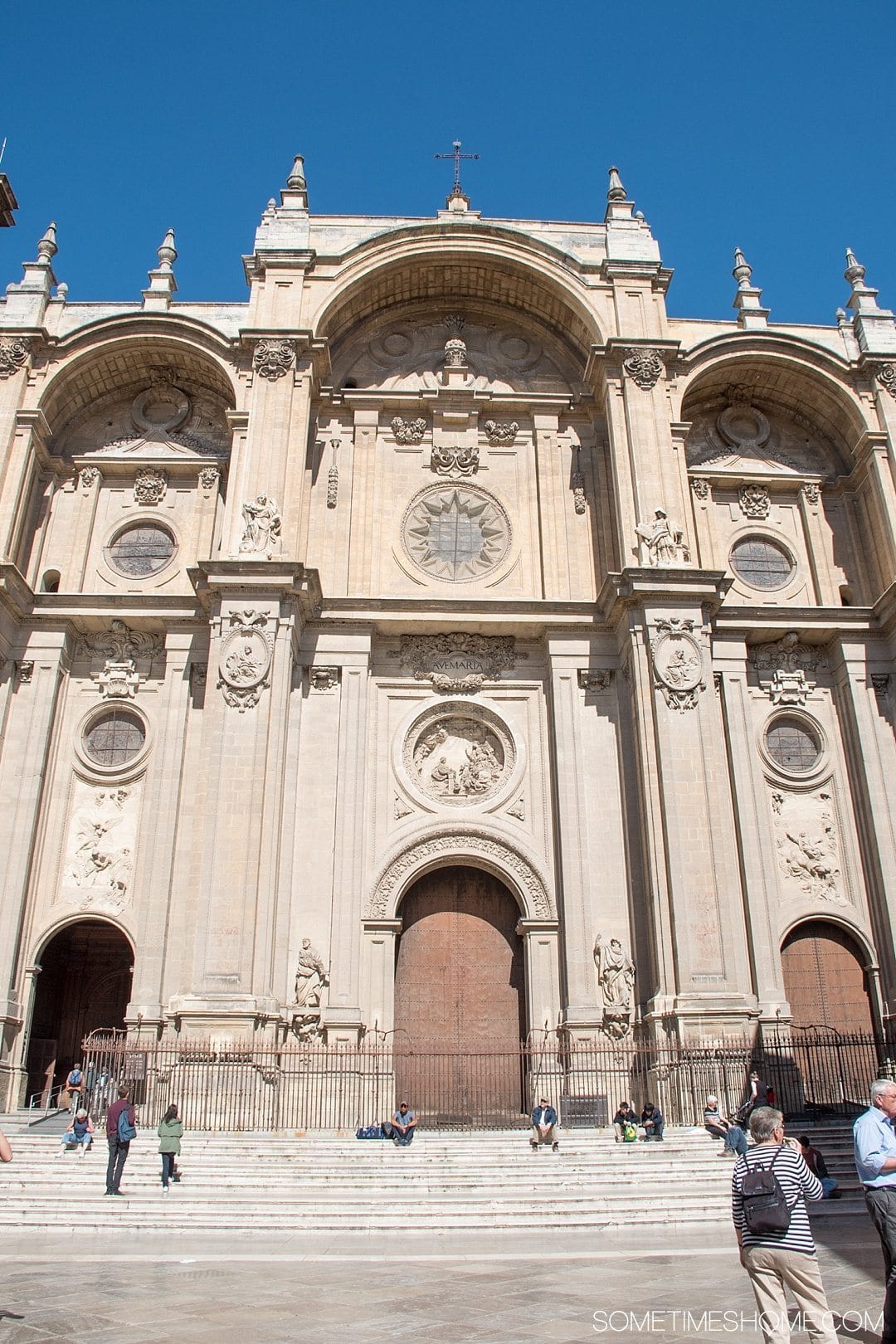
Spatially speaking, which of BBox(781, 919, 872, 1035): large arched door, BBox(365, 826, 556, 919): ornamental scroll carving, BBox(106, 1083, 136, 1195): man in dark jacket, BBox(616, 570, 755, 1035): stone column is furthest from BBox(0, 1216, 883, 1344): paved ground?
BBox(781, 919, 872, 1035): large arched door

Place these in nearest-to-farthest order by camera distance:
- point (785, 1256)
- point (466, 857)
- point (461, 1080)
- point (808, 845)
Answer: point (785, 1256)
point (461, 1080)
point (466, 857)
point (808, 845)

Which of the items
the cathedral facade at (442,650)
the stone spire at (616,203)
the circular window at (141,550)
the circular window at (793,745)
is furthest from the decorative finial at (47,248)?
the circular window at (793,745)

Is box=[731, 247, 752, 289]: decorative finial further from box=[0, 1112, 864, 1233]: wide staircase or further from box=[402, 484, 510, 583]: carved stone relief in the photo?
box=[0, 1112, 864, 1233]: wide staircase

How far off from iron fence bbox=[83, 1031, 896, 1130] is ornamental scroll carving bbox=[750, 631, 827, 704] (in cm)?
712

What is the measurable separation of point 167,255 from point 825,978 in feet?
74.6

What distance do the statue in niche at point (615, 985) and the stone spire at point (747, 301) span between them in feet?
49.7

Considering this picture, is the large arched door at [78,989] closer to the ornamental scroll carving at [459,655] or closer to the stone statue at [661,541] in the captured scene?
the ornamental scroll carving at [459,655]

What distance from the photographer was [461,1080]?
63.9 feet

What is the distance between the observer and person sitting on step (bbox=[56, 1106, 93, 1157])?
14070mm

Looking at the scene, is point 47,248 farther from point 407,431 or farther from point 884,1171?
point 884,1171

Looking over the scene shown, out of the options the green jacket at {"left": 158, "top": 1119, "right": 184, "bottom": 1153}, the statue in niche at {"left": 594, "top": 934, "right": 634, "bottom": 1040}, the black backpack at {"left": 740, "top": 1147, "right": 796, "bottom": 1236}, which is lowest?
the black backpack at {"left": 740, "top": 1147, "right": 796, "bottom": 1236}

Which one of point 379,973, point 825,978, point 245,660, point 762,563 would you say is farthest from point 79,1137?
point 762,563

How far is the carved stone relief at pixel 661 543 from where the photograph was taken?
20.8 metres

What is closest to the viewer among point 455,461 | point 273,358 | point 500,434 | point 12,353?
point 273,358
